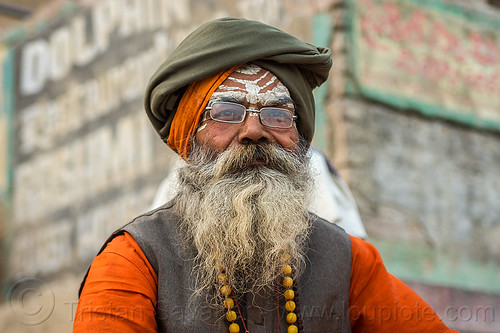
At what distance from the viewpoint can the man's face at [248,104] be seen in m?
2.69

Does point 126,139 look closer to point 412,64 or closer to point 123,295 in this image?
point 412,64

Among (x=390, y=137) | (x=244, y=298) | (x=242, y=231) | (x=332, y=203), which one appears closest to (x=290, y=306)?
(x=244, y=298)

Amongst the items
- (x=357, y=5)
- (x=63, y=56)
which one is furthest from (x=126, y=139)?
(x=357, y=5)

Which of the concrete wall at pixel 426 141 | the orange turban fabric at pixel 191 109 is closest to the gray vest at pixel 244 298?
the orange turban fabric at pixel 191 109

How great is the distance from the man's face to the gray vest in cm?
33

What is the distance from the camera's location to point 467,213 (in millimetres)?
6242

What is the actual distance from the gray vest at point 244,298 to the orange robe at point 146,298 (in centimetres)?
4

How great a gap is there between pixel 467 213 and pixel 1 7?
7434 mm

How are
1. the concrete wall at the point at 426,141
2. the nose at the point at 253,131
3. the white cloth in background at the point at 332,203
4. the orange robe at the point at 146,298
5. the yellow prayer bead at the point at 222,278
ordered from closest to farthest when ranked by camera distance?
the orange robe at the point at 146,298 → the yellow prayer bead at the point at 222,278 → the nose at the point at 253,131 → the white cloth in background at the point at 332,203 → the concrete wall at the point at 426,141

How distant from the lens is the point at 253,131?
266 cm

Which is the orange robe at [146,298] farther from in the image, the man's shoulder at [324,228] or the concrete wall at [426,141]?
the concrete wall at [426,141]

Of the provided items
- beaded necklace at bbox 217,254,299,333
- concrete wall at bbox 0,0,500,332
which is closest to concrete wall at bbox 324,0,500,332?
concrete wall at bbox 0,0,500,332

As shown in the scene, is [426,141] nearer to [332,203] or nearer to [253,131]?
[332,203]

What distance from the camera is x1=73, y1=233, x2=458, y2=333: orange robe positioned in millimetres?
2307
